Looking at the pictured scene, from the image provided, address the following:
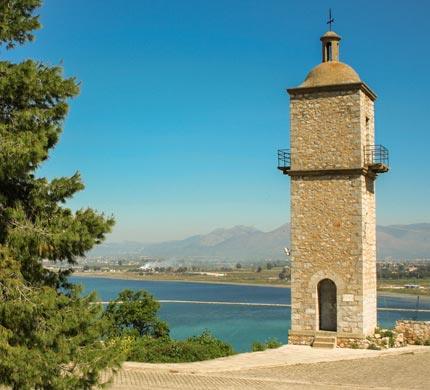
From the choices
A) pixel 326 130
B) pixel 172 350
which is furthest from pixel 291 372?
pixel 326 130

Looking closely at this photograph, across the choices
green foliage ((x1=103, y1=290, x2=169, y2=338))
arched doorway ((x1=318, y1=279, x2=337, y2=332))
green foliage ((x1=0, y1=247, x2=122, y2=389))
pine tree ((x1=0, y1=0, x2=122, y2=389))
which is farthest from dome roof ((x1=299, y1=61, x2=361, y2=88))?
green foliage ((x1=0, y1=247, x2=122, y2=389))

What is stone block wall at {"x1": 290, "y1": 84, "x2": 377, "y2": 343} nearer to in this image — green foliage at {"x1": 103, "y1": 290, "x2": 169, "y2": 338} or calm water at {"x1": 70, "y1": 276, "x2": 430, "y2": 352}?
green foliage at {"x1": 103, "y1": 290, "x2": 169, "y2": 338}

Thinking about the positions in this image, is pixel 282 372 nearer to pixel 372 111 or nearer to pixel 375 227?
pixel 375 227

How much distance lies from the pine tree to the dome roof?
9700mm

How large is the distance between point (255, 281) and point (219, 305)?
6328 centimetres

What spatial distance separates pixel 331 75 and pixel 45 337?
1206 cm

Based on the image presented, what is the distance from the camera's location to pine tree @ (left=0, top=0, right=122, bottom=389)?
8.00 m

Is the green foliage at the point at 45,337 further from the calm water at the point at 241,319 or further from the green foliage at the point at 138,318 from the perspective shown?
the calm water at the point at 241,319

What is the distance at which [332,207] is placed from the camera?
54.4 feet

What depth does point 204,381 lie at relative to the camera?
1195cm

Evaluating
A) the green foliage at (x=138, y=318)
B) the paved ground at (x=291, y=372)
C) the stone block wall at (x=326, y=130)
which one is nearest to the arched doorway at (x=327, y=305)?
the paved ground at (x=291, y=372)

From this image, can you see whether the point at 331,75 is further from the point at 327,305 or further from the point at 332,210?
the point at 327,305

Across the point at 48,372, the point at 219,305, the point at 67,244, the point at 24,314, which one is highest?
the point at 67,244

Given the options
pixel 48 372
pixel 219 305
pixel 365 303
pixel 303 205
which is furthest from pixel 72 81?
pixel 219 305
